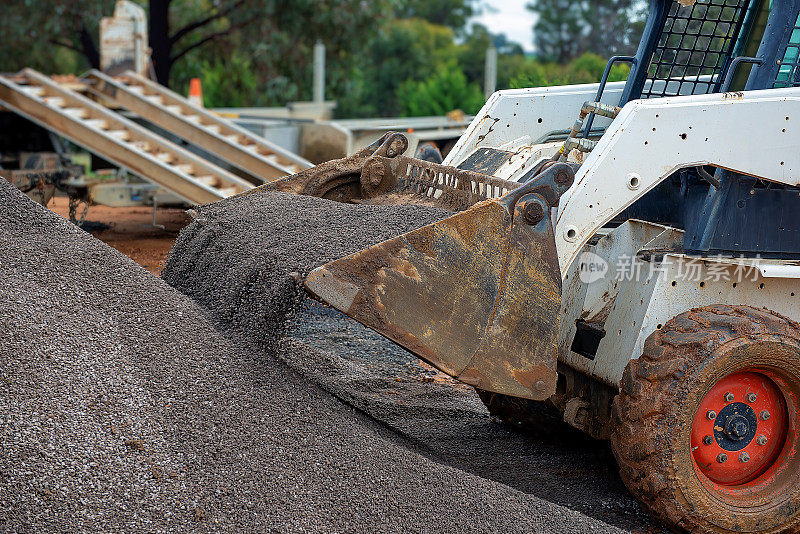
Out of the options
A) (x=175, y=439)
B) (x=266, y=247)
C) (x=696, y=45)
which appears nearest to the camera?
(x=175, y=439)

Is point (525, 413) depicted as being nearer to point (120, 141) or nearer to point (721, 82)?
point (721, 82)

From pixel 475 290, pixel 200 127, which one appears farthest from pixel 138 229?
pixel 475 290

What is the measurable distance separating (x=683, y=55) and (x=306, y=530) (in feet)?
10.4

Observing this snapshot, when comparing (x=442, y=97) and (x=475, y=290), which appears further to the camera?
(x=442, y=97)

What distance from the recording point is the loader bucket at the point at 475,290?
131 inches

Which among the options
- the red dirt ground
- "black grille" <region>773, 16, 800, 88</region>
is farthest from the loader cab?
the red dirt ground

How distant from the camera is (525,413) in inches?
185

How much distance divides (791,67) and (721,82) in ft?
1.27

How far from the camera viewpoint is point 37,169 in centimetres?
945

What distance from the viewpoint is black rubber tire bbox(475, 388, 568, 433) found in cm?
460

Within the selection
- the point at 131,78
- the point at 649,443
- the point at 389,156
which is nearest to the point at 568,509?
the point at 649,443

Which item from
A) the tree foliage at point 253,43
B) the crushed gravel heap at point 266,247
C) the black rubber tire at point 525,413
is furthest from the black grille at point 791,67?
the tree foliage at point 253,43

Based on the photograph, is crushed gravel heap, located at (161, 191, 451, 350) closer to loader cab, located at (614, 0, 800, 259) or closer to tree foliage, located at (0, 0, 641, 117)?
loader cab, located at (614, 0, 800, 259)

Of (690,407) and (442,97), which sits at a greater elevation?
(690,407)
